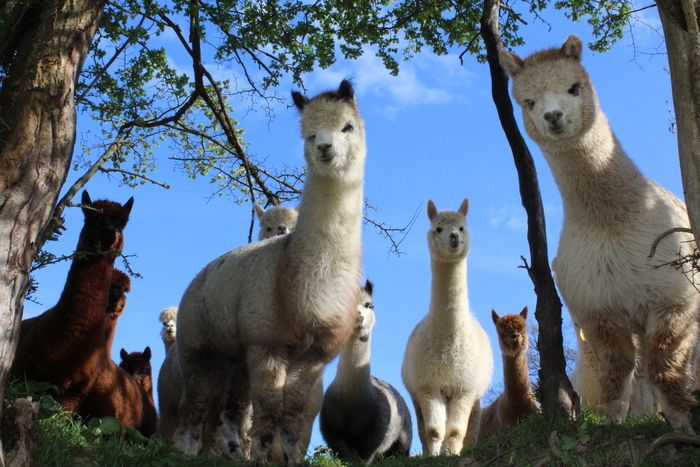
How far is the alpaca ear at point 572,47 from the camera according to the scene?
778 cm

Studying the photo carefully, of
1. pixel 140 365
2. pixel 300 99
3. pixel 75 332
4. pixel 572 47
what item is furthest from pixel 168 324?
pixel 572 47

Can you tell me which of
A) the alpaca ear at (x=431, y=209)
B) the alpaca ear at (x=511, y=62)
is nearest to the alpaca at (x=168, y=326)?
the alpaca ear at (x=431, y=209)

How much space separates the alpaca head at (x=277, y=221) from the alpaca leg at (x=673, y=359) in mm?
5449

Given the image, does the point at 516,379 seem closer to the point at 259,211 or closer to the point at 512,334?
the point at 512,334

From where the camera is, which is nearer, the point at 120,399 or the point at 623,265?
the point at 623,265

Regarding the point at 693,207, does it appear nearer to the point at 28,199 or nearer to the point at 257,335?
the point at 257,335

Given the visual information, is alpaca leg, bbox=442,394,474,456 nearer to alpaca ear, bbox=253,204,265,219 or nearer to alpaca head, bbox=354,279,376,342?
alpaca head, bbox=354,279,376,342

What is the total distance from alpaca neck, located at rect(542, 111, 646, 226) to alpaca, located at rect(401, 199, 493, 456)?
2.83m

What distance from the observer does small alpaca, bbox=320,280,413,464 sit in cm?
1062

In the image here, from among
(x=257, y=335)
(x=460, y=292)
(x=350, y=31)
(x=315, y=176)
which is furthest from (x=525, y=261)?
Result: (x=350, y=31)

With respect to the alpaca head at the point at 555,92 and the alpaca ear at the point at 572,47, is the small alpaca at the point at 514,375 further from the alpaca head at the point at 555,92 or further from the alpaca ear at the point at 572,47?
the alpaca ear at the point at 572,47

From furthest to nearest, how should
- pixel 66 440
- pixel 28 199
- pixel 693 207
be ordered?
pixel 66 440
pixel 28 199
pixel 693 207

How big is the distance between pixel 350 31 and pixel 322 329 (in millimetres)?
6588

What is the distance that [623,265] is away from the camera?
271 inches
